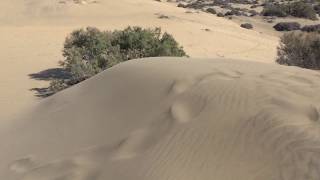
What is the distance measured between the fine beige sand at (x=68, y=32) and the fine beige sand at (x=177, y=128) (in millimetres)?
2194

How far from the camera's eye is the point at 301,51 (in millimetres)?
13984

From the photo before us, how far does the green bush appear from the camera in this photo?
478 inches

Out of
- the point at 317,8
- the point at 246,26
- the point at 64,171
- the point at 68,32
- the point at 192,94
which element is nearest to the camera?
the point at 64,171

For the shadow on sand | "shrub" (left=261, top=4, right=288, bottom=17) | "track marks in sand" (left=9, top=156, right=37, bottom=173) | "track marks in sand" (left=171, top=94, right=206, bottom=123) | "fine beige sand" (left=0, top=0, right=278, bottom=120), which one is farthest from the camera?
"shrub" (left=261, top=4, right=288, bottom=17)

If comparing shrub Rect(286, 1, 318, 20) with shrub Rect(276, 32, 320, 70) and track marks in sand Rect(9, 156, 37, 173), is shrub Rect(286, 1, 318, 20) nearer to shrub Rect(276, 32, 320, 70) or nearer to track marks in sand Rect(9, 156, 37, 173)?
shrub Rect(276, 32, 320, 70)

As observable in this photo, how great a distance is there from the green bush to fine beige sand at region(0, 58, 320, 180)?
363 cm

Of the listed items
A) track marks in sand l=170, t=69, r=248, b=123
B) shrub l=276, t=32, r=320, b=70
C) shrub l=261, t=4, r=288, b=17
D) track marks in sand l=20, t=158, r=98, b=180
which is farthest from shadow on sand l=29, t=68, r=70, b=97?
shrub l=261, t=4, r=288, b=17

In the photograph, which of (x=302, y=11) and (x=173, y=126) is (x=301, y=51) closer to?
(x=173, y=126)

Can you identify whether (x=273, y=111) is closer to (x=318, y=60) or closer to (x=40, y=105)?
(x=40, y=105)

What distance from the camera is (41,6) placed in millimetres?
28250

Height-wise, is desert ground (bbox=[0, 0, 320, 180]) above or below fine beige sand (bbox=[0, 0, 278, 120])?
above

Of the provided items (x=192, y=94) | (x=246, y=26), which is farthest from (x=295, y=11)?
(x=192, y=94)

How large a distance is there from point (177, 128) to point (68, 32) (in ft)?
50.6

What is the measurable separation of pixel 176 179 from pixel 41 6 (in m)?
24.7
